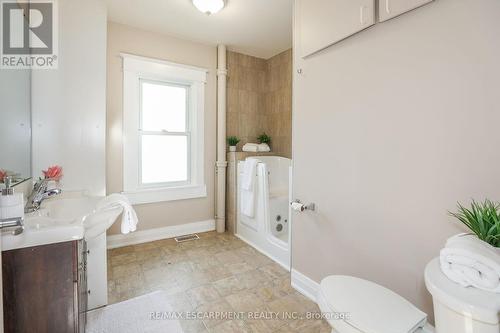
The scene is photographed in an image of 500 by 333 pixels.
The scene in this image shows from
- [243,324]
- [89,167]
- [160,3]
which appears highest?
[160,3]

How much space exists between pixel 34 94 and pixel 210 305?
201 centimetres

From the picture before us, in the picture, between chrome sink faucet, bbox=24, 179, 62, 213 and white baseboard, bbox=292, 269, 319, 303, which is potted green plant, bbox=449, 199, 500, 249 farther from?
chrome sink faucet, bbox=24, 179, 62, 213

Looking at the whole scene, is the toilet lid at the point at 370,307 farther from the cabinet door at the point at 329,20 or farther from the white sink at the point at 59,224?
the cabinet door at the point at 329,20

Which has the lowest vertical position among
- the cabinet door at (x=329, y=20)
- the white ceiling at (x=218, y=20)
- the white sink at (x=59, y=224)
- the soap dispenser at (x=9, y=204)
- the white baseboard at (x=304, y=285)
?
the white baseboard at (x=304, y=285)

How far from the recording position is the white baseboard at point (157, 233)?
282 cm

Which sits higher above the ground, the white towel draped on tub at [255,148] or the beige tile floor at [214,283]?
the white towel draped on tub at [255,148]

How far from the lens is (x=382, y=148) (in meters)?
1.43

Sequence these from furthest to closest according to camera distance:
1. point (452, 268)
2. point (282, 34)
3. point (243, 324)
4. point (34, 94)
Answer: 1. point (282, 34)
2. point (34, 94)
3. point (243, 324)
4. point (452, 268)

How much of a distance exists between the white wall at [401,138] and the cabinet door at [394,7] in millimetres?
39

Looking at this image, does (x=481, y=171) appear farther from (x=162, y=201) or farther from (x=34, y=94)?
(x=162, y=201)

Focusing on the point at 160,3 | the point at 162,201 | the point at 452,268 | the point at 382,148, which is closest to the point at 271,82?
the point at 160,3

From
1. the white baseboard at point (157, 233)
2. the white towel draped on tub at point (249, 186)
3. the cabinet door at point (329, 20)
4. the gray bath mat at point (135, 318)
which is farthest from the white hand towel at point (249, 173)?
the gray bath mat at point (135, 318)

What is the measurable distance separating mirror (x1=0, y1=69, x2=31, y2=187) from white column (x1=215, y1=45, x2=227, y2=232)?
1.94 metres

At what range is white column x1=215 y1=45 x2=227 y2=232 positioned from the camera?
3.27 meters
